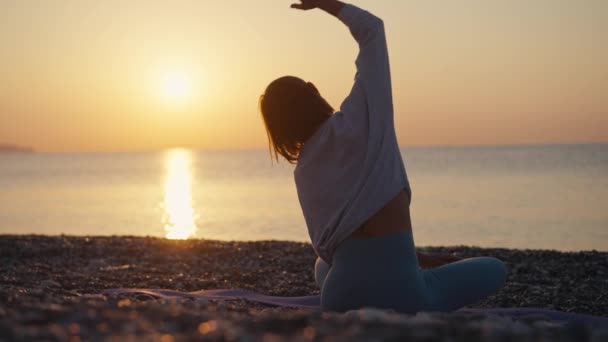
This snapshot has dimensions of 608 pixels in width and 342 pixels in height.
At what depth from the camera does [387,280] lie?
4004 millimetres

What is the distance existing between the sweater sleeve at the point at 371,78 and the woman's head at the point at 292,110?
17cm

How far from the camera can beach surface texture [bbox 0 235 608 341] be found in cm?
279

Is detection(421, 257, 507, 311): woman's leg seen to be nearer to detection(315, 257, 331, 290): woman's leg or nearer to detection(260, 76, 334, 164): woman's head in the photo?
detection(315, 257, 331, 290): woman's leg

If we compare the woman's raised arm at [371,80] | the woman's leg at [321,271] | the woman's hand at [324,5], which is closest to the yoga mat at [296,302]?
the woman's leg at [321,271]

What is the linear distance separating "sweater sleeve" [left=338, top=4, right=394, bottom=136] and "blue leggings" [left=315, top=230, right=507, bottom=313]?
2.09 feet

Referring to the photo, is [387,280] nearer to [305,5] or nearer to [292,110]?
[292,110]

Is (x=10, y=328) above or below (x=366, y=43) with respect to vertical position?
below

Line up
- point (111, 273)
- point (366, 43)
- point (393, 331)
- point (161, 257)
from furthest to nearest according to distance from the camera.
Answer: point (161, 257)
point (111, 273)
point (366, 43)
point (393, 331)

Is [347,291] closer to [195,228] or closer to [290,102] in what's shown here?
[290,102]

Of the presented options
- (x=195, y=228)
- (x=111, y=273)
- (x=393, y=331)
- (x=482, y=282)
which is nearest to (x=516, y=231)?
(x=195, y=228)

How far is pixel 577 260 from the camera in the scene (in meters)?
8.65

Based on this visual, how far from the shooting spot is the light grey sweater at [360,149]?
153 inches

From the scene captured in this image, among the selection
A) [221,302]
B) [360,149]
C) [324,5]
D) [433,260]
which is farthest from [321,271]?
[324,5]

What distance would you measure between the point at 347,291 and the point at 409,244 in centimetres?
43
